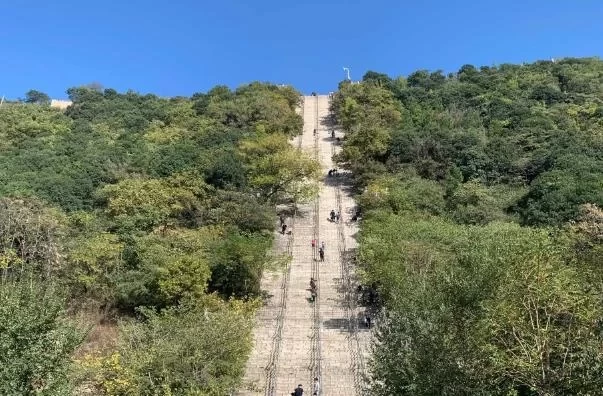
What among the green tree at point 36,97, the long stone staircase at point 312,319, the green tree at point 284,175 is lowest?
the long stone staircase at point 312,319

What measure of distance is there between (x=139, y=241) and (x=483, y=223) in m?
18.3

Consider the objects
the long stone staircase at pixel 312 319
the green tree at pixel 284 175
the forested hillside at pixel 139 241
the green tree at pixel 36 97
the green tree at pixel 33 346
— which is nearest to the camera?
the green tree at pixel 33 346

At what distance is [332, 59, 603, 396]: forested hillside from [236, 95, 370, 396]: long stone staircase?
6.75 feet

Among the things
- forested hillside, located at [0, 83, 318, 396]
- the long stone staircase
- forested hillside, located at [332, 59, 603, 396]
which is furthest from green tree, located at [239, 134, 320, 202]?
forested hillside, located at [332, 59, 603, 396]

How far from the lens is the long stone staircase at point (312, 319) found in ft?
84.3

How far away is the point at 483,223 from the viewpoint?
125 ft

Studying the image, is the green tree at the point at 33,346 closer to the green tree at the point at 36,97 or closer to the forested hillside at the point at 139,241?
the forested hillside at the point at 139,241

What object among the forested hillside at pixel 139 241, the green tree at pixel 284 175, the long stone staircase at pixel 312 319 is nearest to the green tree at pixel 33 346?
the forested hillside at pixel 139 241

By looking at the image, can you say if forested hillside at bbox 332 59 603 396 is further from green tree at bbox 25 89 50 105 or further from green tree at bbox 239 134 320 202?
green tree at bbox 25 89 50 105

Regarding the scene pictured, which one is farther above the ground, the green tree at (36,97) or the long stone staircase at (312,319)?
the green tree at (36,97)

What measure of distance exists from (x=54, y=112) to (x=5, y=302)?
5936 cm

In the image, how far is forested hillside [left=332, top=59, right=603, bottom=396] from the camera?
16.9 metres

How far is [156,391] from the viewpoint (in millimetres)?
19953

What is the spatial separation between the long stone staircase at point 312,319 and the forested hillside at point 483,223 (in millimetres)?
2059
